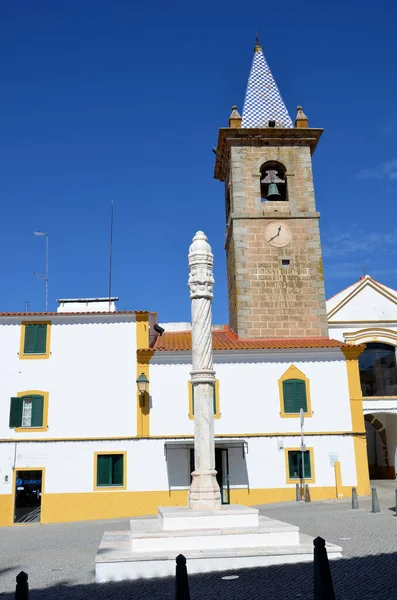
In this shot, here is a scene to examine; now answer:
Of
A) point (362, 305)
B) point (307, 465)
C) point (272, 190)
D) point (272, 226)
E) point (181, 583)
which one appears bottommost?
point (181, 583)

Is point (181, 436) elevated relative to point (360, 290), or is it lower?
lower

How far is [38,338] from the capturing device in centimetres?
2250

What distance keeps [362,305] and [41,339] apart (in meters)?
15.3

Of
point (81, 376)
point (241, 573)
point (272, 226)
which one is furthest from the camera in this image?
point (272, 226)

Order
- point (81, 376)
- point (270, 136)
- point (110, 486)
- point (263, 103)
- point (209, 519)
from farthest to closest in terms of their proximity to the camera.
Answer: point (263, 103) → point (270, 136) → point (81, 376) → point (110, 486) → point (209, 519)

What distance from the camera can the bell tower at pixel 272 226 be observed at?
1008 inches

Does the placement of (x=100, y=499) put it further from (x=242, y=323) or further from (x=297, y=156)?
(x=297, y=156)

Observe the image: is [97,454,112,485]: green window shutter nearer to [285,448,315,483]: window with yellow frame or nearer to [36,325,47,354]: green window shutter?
[36,325,47,354]: green window shutter

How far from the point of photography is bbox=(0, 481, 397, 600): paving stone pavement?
7.82m

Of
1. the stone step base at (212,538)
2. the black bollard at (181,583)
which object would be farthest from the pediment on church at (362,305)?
the black bollard at (181,583)

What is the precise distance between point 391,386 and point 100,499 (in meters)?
14.6

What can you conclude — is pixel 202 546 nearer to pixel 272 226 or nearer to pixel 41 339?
pixel 41 339

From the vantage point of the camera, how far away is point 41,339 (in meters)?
22.5

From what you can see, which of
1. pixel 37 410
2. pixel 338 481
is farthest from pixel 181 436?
pixel 338 481
